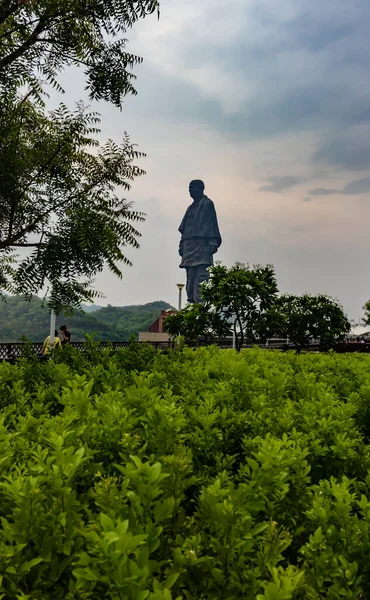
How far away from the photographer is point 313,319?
23734mm

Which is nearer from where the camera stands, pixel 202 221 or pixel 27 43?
pixel 27 43

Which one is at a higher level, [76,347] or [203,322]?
[203,322]

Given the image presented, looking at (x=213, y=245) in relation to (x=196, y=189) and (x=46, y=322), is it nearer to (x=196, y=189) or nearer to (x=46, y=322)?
(x=196, y=189)

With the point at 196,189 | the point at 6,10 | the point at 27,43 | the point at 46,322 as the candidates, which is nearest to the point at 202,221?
the point at 196,189

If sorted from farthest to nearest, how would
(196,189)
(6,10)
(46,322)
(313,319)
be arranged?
(196,189)
(46,322)
(313,319)
(6,10)

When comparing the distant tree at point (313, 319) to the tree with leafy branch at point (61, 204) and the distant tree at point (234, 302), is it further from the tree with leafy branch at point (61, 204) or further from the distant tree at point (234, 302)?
the tree with leafy branch at point (61, 204)

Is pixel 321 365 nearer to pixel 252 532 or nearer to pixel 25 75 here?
pixel 252 532

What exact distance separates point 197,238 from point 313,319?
6074 centimetres

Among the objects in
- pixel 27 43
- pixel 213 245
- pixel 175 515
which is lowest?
pixel 175 515

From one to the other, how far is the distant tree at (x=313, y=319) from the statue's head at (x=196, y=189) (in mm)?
59546

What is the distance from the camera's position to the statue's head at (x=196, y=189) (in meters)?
80.9

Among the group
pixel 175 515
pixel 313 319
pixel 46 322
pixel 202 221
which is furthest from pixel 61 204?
pixel 202 221

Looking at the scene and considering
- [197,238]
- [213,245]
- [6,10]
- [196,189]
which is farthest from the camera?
[197,238]

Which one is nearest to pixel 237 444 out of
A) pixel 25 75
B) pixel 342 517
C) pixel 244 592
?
pixel 342 517
